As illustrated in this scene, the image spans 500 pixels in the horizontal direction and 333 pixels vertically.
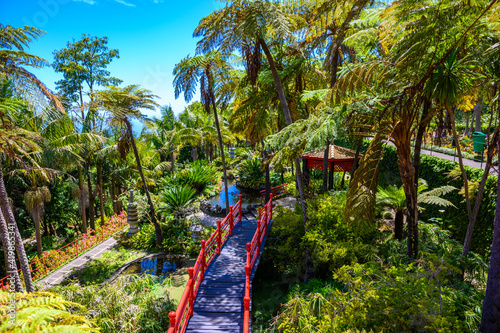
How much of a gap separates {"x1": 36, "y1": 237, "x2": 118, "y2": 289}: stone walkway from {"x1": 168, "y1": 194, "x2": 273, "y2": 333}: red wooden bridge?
5795 mm

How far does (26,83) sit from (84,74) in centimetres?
2122

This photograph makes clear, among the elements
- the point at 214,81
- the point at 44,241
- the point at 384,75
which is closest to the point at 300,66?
the point at 384,75

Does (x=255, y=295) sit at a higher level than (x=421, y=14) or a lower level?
lower

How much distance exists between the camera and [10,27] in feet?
18.2

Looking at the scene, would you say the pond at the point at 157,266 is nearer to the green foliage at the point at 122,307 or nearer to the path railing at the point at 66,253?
the path railing at the point at 66,253

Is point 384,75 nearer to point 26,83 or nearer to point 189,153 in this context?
point 26,83

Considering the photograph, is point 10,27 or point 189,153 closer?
point 10,27

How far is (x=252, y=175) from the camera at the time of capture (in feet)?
68.7

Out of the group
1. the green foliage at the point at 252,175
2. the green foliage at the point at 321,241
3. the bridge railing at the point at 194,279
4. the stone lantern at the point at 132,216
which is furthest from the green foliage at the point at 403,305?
the green foliage at the point at 252,175

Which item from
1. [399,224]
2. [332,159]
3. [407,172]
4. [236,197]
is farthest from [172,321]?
[236,197]

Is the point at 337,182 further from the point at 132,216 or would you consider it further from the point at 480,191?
the point at 132,216

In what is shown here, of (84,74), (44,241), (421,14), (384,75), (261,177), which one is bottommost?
(44,241)

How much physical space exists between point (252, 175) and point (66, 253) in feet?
40.7

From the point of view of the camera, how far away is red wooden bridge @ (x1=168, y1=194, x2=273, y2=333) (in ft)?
19.6
